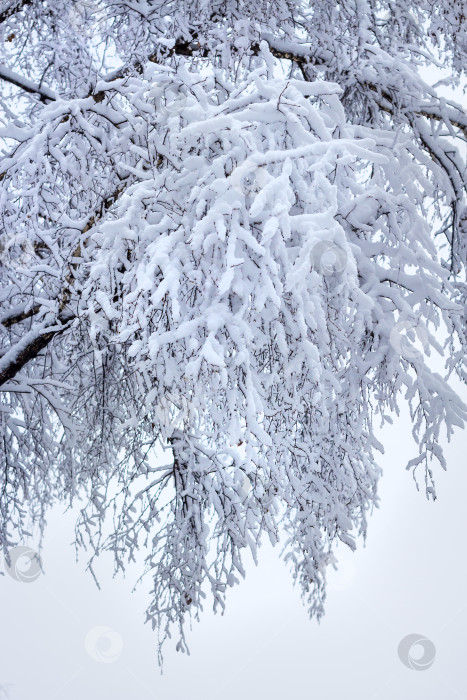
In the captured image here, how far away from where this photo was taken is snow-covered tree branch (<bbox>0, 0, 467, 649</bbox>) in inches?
99.3

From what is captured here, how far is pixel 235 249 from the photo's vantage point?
7.98 feet

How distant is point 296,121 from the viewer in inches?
105

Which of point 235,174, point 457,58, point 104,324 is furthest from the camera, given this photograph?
point 457,58

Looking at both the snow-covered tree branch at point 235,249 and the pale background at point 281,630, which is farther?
the pale background at point 281,630

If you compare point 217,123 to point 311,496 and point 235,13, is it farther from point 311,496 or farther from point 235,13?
point 311,496

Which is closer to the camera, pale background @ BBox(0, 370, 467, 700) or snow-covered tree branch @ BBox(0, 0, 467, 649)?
snow-covered tree branch @ BBox(0, 0, 467, 649)

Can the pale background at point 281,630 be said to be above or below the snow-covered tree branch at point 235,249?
below

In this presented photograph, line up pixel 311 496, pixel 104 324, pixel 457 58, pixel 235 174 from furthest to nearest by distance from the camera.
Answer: pixel 457 58 < pixel 311 496 < pixel 104 324 < pixel 235 174

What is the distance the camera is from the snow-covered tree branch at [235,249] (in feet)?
8.28

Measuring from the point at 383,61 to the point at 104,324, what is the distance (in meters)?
2.38

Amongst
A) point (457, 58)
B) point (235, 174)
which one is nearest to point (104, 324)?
point (235, 174)

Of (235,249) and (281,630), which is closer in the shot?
(235,249)

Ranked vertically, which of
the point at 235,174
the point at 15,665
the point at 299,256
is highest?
the point at 235,174

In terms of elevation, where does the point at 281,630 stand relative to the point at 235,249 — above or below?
below
